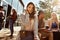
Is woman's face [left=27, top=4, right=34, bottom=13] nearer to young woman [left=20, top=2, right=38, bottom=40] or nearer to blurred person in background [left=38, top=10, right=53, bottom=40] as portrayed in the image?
young woman [left=20, top=2, right=38, bottom=40]

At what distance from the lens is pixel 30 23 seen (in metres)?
1.52

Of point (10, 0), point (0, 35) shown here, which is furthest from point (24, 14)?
point (0, 35)

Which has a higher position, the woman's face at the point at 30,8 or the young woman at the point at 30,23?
the woman's face at the point at 30,8

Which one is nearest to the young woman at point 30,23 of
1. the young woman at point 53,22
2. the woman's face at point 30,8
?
the woman's face at point 30,8

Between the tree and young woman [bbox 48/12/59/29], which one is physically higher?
the tree

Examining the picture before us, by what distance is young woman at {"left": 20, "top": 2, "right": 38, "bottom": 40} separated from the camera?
4.91ft

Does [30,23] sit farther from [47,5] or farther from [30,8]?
[47,5]

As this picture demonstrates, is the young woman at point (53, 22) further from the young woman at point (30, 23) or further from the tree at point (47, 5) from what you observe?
the young woman at point (30, 23)

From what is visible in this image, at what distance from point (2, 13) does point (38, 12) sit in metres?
0.43

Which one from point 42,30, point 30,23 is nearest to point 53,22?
point 42,30

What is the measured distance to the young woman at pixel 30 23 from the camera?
1.50 meters

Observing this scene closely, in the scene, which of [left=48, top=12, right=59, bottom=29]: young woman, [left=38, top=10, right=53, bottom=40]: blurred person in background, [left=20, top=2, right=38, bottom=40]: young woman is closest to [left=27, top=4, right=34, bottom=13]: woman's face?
[left=20, top=2, right=38, bottom=40]: young woman

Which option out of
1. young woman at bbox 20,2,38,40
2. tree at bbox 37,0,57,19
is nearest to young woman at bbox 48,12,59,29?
tree at bbox 37,0,57,19

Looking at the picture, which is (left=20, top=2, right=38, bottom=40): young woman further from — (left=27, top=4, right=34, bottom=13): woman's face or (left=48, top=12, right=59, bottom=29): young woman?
(left=48, top=12, right=59, bottom=29): young woman
